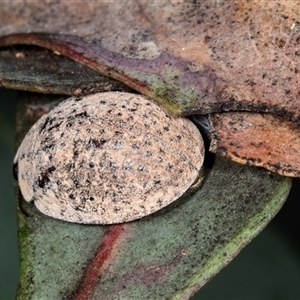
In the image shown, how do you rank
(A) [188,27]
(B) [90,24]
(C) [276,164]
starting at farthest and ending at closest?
(B) [90,24], (A) [188,27], (C) [276,164]

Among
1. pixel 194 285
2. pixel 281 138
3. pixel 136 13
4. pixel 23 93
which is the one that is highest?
pixel 136 13

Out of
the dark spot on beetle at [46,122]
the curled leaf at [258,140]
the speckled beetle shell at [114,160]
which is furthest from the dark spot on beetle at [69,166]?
the curled leaf at [258,140]

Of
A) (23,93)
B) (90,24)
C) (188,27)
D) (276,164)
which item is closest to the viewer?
(276,164)

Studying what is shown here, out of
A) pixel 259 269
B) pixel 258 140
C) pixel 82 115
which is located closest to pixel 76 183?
pixel 82 115

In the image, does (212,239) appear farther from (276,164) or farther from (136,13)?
(136,13)

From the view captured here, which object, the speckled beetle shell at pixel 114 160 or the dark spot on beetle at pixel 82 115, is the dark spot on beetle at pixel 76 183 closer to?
the speckled beetle shell at pixel 114 160

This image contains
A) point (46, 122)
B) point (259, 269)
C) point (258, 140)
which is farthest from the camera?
point (259, 269)

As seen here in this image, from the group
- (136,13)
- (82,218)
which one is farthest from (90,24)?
(82,218)

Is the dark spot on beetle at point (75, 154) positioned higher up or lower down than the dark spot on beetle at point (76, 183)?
higher up

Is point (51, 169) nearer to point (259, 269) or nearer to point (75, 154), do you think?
point (75, 154)
